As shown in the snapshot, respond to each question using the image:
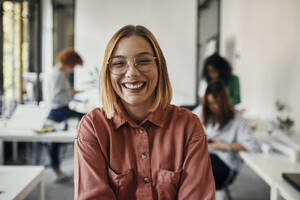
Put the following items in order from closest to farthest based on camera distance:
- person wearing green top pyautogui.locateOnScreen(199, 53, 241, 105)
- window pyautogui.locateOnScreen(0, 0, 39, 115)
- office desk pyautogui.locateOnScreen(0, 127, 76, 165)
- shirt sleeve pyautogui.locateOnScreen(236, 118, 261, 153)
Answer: shirt sleeve pyautogui.locateOnScreen(236, 118, 261, 153) < office desk pyautogui.locateOnScreen(0, 127, 76, 165) < person wearing green top pyautogui.locateOnScreen(199, 53, 241, 105) < window pyautogui.locateOnScreen(0, 0, 39, 115)

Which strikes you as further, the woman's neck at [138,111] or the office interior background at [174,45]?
the office interior background at [174,45]

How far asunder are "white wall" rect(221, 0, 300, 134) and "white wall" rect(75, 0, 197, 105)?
0.81 metres

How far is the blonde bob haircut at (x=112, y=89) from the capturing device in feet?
3.28

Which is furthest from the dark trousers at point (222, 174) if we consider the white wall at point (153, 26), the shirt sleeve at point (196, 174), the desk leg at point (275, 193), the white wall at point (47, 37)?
the white wall at point (47, 37)

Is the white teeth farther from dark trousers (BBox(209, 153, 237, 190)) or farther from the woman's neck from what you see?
dark trousers (BBox(209, 153, 237, 190))

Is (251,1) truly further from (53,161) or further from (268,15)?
(53,161)

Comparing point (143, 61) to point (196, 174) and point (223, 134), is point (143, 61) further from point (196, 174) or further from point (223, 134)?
point (223, 134)

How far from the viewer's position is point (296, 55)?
106 inches

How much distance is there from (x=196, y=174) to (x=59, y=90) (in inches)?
96.9

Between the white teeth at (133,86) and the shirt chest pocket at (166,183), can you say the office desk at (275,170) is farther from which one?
the white teeth at (133,86)

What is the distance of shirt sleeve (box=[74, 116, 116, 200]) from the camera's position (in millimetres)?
935

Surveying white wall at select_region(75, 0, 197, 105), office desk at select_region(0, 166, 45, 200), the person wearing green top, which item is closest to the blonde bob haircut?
office desk at select_region(0, 166, 45, 200)

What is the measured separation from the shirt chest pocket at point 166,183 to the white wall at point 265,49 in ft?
6.87

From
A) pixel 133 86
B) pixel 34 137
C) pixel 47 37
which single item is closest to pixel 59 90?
pixel 34 137
